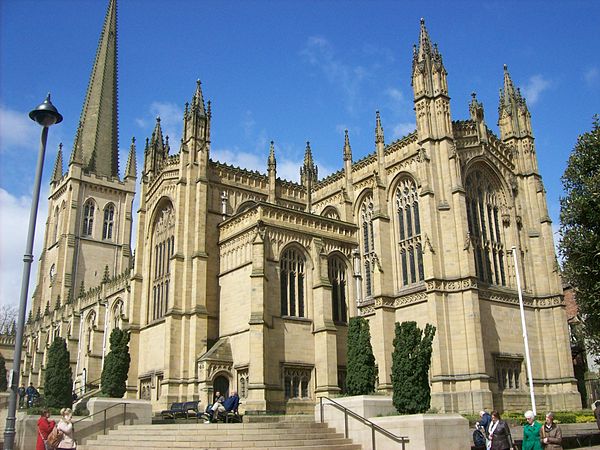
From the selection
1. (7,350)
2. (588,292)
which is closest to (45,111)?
(588,292)

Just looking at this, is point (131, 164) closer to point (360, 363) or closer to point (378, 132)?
point (378, 132)

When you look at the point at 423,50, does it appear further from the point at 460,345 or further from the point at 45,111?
the point at 45,111

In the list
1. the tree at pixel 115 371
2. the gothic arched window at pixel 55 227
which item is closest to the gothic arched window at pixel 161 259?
the tree at pixel 115 371

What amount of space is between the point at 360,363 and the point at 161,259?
66.6 ft

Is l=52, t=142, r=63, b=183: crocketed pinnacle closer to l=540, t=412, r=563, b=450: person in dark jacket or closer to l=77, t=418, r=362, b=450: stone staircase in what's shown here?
l=77, t=418, r=362, b=450: stone staircase

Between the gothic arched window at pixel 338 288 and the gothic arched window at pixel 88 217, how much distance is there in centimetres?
4773

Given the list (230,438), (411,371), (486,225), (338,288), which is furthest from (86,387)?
(411,371)

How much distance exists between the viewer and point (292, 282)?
124 feet

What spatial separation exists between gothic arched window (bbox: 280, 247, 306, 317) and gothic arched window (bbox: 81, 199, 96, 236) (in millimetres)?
48042

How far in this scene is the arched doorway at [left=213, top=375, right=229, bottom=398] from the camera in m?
35.8

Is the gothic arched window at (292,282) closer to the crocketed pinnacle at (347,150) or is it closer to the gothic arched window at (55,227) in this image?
the crocketed pinnacle at (347,150)

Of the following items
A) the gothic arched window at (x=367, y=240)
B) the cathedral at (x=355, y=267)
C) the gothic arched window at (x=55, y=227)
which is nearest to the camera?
the cathedral at (x=355, y=267)

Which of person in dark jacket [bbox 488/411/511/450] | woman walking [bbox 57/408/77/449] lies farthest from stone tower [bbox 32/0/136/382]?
person in dark jacket [bbox 488/411/511/450]

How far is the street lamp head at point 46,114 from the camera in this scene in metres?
14.7
